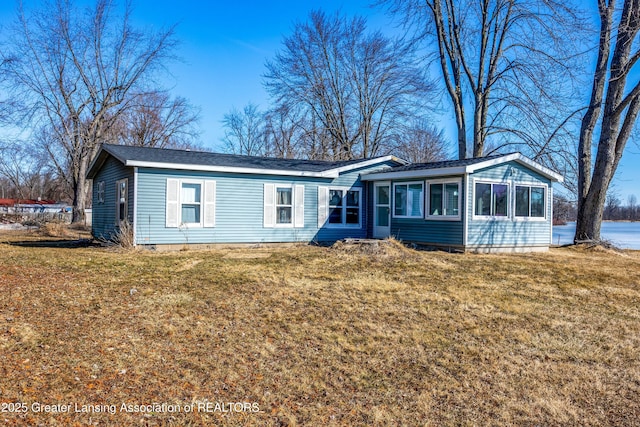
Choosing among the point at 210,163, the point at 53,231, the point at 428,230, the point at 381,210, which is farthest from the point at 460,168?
the point at 53,231

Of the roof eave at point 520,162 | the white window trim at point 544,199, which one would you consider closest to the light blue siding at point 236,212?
the roof eave at point 520,162

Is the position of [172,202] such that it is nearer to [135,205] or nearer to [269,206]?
[135,205]

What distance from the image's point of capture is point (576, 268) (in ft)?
35.2

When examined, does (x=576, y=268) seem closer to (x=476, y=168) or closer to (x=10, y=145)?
(x=476, y=168)

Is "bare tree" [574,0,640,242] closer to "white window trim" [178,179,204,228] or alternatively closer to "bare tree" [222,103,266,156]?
"white window trim" [178,179,204,228]

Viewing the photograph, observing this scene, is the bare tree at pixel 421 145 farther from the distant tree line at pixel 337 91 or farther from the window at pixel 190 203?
the window at pixel 190 203

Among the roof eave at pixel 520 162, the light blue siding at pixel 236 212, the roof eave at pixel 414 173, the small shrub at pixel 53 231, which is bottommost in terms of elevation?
the small shrub at pixel 53 231

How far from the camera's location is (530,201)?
46.2 ft

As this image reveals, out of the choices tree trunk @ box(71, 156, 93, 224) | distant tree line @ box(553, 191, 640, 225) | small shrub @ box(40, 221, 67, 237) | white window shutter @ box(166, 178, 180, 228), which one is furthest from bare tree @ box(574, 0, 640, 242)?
tree trunk @ box(71, 156, 93, 224)

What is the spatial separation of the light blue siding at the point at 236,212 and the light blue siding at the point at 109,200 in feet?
1.73

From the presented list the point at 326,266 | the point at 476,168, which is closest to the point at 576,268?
the point at 476,168

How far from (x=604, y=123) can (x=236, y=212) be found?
12595mm

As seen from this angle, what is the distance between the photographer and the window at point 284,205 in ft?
45.8

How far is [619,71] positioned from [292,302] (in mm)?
14464
